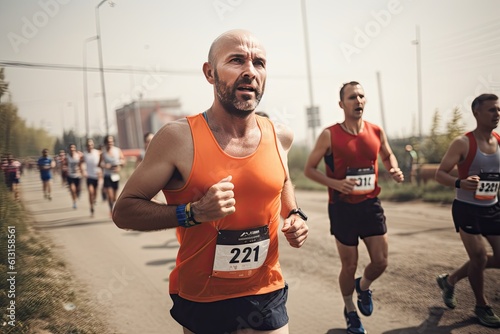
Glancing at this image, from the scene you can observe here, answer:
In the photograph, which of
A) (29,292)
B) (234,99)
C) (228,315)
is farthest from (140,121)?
(228,315)

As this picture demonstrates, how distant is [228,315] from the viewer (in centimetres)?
209

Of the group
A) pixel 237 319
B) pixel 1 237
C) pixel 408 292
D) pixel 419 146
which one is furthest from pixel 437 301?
pixel 419 146

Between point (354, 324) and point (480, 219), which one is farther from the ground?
point (480, 219)

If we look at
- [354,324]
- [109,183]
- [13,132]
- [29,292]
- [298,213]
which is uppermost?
[13,132]

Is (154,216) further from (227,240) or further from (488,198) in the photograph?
(488,198)

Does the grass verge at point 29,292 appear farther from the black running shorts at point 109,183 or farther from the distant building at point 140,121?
the distant building at point 140,121

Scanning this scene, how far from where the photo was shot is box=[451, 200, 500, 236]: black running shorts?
146 inches

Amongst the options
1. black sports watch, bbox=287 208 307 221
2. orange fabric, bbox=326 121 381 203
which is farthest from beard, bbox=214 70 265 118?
orange fabric, bbox=326 121 381 203

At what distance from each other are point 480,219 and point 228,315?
2.74m

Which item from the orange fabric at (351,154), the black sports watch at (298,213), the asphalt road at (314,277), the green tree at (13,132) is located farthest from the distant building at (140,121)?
the black sports watch at (298,213)

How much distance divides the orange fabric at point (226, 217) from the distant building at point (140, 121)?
61.5 m

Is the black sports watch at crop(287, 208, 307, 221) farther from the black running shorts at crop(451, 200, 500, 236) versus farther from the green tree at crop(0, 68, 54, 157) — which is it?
the green tree at crop(0, 68, 54, 157)

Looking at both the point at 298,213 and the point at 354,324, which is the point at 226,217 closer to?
the point at 298,213

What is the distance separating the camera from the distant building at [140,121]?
6278 centimetres
